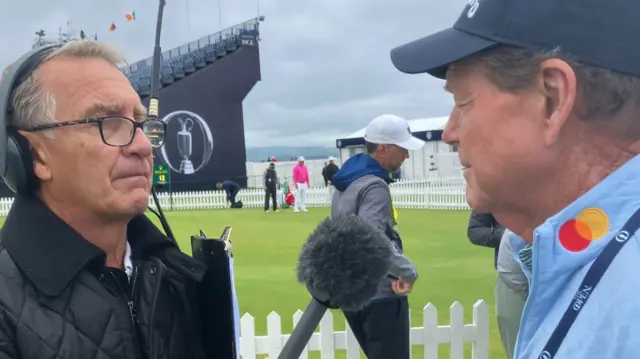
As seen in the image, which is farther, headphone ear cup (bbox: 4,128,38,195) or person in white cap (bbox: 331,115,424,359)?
person in white cap (bbox: 331,115,424,359)

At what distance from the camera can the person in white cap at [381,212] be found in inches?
150

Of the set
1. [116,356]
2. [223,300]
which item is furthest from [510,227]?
[116,356]

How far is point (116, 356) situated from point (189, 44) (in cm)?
2913

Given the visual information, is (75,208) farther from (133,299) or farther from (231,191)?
(231,191)

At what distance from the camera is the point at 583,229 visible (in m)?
0.95

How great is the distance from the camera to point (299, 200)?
18.5m

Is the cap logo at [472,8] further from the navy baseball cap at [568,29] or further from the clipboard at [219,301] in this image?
the clipboard at [219,301]

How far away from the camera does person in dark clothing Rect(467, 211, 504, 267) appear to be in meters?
4.37

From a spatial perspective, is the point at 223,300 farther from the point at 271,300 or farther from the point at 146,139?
the point at 271,300

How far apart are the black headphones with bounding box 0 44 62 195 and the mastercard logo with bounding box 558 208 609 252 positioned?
145 centimetres

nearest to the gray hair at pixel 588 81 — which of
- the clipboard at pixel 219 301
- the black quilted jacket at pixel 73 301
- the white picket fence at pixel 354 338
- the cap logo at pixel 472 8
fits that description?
the cap logo at pixel 472 8

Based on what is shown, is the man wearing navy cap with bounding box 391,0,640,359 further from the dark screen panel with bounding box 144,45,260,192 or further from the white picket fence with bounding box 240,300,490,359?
the dark screen panel with bounding box 144,45,260,192

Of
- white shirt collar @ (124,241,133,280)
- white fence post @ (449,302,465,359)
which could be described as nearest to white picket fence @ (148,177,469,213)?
white fence post @ (449,302,465,359)

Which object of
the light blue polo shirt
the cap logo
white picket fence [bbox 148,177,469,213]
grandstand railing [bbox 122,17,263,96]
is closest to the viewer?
the light blue polo shirt
